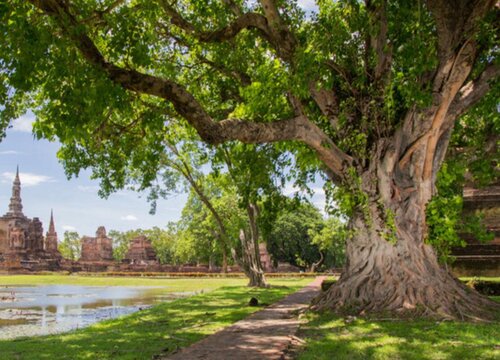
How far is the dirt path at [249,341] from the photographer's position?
5875mm

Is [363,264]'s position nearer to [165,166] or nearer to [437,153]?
[437,153]

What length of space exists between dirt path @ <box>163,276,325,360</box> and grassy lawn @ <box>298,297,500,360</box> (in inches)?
13.5

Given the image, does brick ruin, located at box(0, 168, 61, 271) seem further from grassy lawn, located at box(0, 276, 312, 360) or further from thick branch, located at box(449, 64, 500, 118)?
thick branch, located at box(449, 64, 500, 118)

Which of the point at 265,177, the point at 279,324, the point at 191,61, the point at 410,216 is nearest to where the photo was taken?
the point at 279,324

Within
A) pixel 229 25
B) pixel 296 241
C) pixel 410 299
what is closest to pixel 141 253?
pixel 296 241

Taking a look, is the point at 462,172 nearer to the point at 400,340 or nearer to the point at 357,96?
the point at 357,96

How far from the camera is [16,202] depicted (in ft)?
237

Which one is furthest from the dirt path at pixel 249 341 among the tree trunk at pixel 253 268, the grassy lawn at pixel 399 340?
the tree trunk at pixel 253 268

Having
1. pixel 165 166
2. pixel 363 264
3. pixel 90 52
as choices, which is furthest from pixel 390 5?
pixel 165 166

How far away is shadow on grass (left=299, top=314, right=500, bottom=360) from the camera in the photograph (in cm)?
584

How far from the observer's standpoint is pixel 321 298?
10172mm

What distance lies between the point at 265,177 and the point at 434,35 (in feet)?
17.9

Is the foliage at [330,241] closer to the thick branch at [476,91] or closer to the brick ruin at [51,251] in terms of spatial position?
the brick ruin at [51,251]

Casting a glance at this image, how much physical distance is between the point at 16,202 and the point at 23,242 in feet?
42.2
